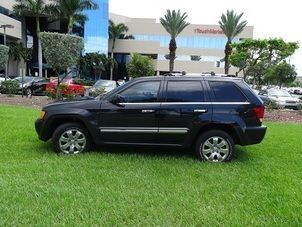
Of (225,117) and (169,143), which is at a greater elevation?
(225,117)

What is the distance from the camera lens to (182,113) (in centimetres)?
753

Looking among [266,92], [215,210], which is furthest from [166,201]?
[266,92]

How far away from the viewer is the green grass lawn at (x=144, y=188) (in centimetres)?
466

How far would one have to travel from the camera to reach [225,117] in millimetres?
7539

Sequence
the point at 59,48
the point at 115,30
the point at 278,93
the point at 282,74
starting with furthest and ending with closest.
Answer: the point at 115,30, the point at 282,74, the point at 278,93, the point at 59,48

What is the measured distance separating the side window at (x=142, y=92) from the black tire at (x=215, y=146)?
48.6 inches

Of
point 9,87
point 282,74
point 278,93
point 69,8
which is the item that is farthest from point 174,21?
point 9,87

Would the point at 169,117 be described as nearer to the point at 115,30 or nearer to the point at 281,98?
the point at 281,98

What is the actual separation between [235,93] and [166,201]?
324 cm

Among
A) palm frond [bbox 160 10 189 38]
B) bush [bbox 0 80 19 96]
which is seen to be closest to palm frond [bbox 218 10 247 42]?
palm frond [bbox 160 10 189 38]

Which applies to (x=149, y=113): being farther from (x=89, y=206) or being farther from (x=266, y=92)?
(x=266, y=92)

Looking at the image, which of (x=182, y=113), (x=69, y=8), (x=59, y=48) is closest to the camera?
(x=182, y=113)

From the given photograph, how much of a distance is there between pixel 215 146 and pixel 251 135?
711 mm

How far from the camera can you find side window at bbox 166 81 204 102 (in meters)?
7.65
